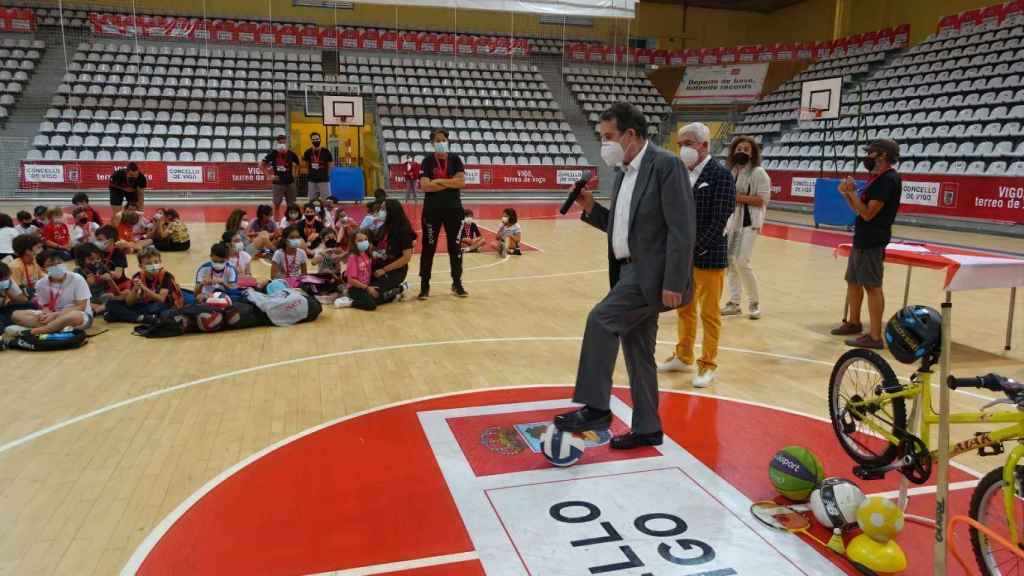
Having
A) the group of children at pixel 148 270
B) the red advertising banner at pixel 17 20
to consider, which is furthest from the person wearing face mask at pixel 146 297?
the red advertising banner at pixel 17 20

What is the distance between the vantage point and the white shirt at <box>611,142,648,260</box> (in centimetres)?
405

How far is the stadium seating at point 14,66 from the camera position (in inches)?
856

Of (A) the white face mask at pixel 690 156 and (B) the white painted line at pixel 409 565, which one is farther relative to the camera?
(A) the white face mask at pixel 690 156

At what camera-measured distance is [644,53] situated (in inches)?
1227

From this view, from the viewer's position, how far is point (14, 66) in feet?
75.2

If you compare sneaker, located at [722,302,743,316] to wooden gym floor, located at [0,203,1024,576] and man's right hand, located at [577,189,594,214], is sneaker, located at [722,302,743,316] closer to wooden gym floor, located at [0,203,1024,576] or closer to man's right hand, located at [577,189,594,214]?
wooden gym floor, located at [0,203,1024,576]

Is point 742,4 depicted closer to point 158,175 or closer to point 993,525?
point 158,175

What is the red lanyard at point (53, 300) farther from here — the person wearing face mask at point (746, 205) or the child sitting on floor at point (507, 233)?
the child sitting on floor at point (507, 233)

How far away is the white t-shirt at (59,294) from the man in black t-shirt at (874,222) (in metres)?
7.01

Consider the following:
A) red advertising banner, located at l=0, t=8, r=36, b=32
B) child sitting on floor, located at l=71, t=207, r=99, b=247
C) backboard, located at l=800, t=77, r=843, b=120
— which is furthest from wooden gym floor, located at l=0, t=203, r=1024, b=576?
red advertising banner, located at l=0, t=8, r=36, b=32

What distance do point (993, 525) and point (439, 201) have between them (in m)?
6.48

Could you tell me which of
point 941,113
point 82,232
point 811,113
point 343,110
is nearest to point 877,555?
point 82,232

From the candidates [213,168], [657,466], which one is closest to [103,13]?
[213,168]

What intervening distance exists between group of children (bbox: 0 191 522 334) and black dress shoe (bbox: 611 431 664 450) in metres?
4.39
